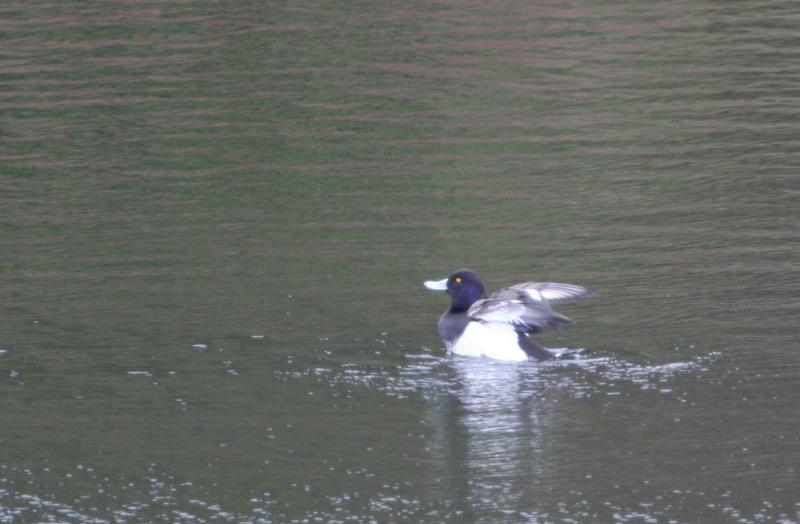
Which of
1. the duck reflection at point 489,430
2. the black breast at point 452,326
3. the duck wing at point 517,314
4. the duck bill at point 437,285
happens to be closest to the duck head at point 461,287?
the duck bill at point 437,285

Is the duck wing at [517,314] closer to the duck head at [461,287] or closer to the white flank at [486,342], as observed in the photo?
the white flank at [486,342]

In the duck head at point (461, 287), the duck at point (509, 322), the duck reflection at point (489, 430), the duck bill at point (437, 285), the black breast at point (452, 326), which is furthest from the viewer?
the duck bill at point (437, 285)

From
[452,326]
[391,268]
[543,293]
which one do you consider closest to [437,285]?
[452,326]

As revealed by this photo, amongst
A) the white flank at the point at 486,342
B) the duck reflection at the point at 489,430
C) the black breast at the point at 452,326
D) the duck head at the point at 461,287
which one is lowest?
the duck reflection at the point at 489,430

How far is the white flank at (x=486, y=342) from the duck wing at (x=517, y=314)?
58mm

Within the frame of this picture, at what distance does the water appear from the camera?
7.41m

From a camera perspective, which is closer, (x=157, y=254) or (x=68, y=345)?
(x=68, y=345)

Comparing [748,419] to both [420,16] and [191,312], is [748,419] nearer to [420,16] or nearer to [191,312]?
[191,312]

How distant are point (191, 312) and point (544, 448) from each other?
11.8ft

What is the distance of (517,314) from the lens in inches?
379

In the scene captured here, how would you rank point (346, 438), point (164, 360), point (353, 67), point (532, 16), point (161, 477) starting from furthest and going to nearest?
1. point (532, 16)
2. point (353, 67)
3. point (164, 360)
4. point (346, 438)
5. point (161, 477)

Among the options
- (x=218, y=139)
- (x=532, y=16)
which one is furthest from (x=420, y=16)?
(x=218, y=139)

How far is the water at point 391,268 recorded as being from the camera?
24.3 feet

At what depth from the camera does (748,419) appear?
315 inches
